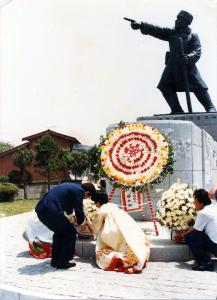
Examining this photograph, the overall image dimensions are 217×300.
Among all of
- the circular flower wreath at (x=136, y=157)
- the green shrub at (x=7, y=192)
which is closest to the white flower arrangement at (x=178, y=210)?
the circular flower wreath at (x=136, y=157)

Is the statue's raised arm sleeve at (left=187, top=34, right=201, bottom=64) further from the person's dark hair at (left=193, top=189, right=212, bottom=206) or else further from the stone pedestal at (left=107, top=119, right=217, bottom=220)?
the person's dark hair at (left=193, top=189, right=212, bottom=206)

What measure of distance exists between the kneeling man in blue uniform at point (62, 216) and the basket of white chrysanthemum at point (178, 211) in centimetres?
142

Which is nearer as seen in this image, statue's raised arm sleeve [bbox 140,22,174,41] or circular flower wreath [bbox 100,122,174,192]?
circular flower wreath [bbox 100,122,174,192]

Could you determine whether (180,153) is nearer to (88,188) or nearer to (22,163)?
(88,188)

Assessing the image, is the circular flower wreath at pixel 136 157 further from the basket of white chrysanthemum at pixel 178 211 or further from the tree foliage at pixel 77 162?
the tree foliage at pixel 77 162

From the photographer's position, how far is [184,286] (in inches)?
198

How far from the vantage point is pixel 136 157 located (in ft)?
24.9

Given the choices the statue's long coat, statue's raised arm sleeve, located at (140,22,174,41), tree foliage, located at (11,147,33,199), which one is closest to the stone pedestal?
the statue's long coat

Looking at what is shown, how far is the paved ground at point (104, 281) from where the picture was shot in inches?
186

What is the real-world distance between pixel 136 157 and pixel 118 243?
2076 millimetres

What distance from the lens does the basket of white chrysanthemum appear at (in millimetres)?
6301

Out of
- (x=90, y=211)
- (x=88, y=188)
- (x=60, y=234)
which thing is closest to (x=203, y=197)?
(x=88, y=188)

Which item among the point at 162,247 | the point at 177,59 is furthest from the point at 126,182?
the point at 177,59

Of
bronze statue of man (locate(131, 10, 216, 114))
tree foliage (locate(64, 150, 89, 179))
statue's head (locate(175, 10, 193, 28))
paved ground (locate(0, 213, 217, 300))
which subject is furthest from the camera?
tree foliage (locate(64, 150, 89, 179))
